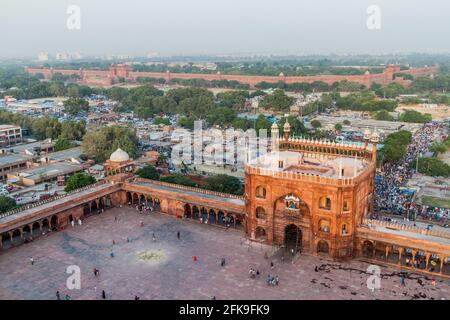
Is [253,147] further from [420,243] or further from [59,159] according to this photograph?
[420,243]

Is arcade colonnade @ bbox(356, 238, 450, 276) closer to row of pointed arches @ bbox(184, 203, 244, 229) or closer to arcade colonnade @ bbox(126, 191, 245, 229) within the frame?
arcade colonnade @ bbox(126, 191, 245, 229)

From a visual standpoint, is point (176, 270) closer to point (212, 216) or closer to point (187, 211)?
point (212, 216)

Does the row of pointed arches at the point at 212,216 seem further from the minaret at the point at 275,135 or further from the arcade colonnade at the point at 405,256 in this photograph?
the arcade colonnade at the point at 405,256

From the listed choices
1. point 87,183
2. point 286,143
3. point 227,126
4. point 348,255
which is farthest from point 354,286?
point 227,126

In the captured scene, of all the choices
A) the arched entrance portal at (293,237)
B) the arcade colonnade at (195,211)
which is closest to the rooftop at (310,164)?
the arched entrance portal at (293,237)

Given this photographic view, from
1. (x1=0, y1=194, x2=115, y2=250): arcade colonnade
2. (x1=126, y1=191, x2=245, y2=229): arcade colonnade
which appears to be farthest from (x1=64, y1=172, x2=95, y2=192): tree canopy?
(x1=126, y1=191, x2=245, y2=229): arcade colonnade
